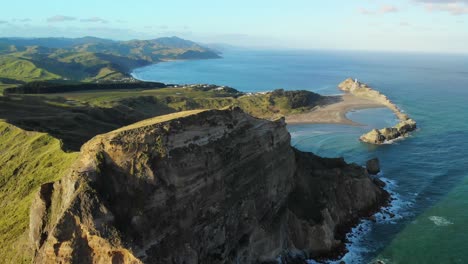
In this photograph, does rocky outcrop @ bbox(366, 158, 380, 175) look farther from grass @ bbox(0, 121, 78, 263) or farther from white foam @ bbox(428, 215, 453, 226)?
grass @ bbox(0, 121, 78, 263)

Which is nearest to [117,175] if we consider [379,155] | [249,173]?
[249,173]

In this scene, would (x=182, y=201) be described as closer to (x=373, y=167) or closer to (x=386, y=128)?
(x=373, y=167)

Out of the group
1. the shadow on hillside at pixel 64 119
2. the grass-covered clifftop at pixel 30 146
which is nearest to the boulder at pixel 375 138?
the shadow on hillside at pixel 64 119

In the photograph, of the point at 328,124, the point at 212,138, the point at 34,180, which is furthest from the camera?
the point at 328,124

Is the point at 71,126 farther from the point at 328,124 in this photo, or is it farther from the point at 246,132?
the point at 328,124

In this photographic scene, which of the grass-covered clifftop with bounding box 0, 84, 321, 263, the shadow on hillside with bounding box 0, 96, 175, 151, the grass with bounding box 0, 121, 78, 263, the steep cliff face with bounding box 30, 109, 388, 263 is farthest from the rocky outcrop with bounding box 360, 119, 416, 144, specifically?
the grass with bounding box 0, 121, 78, 263

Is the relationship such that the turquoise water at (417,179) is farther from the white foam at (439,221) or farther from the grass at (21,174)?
the grass at (21,174)
